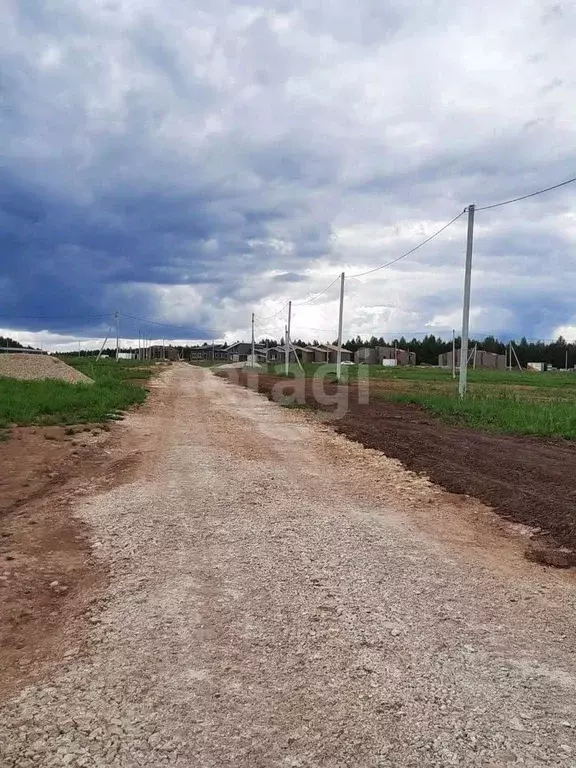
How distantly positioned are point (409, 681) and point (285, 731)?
2.39ft

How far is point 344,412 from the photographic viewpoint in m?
17.4

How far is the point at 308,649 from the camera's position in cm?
338

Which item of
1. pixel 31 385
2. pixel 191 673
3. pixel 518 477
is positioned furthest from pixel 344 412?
pixel 191 673

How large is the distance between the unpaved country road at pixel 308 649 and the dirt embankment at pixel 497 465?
50 centimetres

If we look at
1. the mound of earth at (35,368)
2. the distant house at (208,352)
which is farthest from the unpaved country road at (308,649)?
the distant house at (208,352)

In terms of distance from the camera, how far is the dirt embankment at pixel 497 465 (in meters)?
6.23

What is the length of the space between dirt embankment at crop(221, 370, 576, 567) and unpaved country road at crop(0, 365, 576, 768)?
50 cm

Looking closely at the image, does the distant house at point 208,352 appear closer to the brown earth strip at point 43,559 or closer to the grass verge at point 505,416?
the grass verge at point 505,416

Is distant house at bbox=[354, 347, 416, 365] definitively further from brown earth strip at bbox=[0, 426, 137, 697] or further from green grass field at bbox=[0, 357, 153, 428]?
brown earth strip at bbox=[0, 426, 137, 697]

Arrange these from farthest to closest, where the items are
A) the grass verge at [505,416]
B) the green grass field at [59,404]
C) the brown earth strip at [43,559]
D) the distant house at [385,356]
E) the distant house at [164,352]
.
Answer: the distant house at [164,352] < the distant house at [385,356] < the green grass field at [59,404] < the grass verge at [505,416] < the brown earth strip at [43,559]

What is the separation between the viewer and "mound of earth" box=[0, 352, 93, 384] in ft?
86.8

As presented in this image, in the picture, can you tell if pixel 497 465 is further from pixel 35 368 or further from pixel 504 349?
pixel 504 349

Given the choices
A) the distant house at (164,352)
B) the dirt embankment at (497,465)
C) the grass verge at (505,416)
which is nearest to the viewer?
the dirt embankment at (497,465)

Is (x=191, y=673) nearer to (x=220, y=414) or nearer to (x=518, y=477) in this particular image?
(x=518, y=477)
